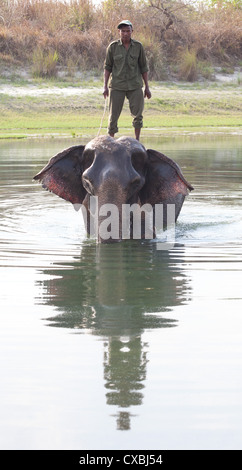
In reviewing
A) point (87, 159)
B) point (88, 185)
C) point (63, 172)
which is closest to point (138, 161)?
point (87, 159)

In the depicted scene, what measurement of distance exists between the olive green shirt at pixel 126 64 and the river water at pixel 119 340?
2.56 m

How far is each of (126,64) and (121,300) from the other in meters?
6.05

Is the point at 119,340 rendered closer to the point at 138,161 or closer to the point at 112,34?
the point at 138,161

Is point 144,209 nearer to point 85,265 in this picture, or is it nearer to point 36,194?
point 85,265

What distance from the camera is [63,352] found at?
17.4 ft

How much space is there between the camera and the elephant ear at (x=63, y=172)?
390 inches

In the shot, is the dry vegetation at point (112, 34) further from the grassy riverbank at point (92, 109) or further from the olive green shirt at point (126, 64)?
the olive green shirt at point (126, 64)

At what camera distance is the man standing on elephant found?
473 inches

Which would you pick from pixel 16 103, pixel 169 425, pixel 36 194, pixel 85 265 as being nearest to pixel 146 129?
pixel 16 103

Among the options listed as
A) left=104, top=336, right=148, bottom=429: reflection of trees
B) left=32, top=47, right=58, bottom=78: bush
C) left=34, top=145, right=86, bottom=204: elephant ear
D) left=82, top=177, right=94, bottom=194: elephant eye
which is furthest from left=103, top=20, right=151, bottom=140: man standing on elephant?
left=32, top=47, right=58, bottom=78: bush

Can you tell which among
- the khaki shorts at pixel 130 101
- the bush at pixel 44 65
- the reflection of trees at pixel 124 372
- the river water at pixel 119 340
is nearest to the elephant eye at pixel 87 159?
the river water at pixel 119 340

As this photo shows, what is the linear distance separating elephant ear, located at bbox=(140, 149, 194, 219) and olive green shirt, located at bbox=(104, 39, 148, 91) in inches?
103

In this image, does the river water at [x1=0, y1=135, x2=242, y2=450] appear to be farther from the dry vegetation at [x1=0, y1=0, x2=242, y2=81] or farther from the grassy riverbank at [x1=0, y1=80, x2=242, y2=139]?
the dry vegetation at [x1=0, y1=0, x2=242, y2=81]
